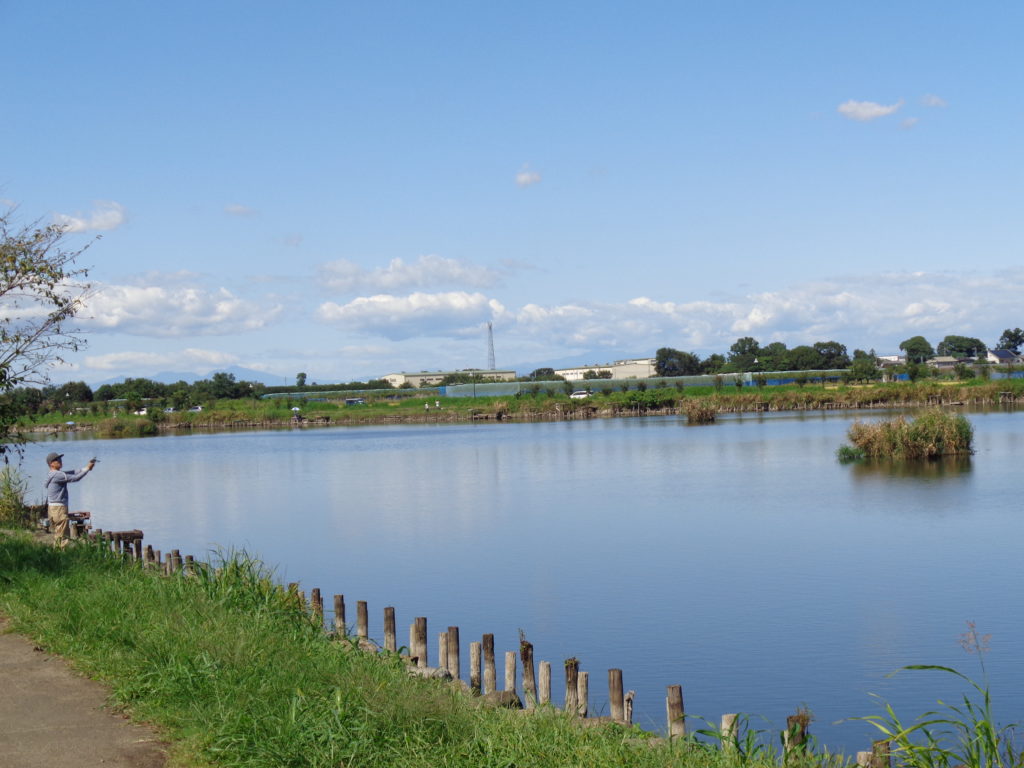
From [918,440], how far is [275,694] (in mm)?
37478

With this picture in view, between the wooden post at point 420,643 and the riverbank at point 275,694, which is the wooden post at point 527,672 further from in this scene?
the wooden post at point 420,643

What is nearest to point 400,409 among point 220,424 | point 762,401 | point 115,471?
point 220,424

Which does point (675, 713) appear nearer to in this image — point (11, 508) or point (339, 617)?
point (339, 617)

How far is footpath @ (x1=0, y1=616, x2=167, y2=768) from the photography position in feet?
26.3

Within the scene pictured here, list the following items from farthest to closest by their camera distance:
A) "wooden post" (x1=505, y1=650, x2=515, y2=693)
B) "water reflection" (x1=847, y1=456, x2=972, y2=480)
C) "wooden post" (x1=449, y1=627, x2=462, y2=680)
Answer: "water reflection" (x1=847, y1=456, x2=972, y2=480), "wooden post" (x1=449, y1=627, x2=462, y2=680), "wooden post" (x1=505, y1=650, x2=515, y2=693)

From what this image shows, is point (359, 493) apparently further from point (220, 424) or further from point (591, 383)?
point (591, 383)

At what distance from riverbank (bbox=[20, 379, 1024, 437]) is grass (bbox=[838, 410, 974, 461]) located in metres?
36.7

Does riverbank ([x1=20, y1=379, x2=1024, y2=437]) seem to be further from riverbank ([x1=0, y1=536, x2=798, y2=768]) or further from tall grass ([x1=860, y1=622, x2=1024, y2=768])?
riverbank ([x1=0, y1=536, x2=798, y2=768])

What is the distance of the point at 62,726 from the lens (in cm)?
878

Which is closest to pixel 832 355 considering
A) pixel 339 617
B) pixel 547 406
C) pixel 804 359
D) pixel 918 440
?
pixel 804 359

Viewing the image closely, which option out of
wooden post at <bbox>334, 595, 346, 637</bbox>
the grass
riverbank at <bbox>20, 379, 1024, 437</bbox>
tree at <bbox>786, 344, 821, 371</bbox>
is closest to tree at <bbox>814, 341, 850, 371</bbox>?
tree at <bbox>786, 344, 821, 371</bbox>

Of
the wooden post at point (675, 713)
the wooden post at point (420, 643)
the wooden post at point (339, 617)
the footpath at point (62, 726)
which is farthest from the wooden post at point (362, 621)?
the wooden post at point (675, 713)

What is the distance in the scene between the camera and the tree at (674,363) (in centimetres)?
17862

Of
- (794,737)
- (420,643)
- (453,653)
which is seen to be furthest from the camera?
(420,643)
